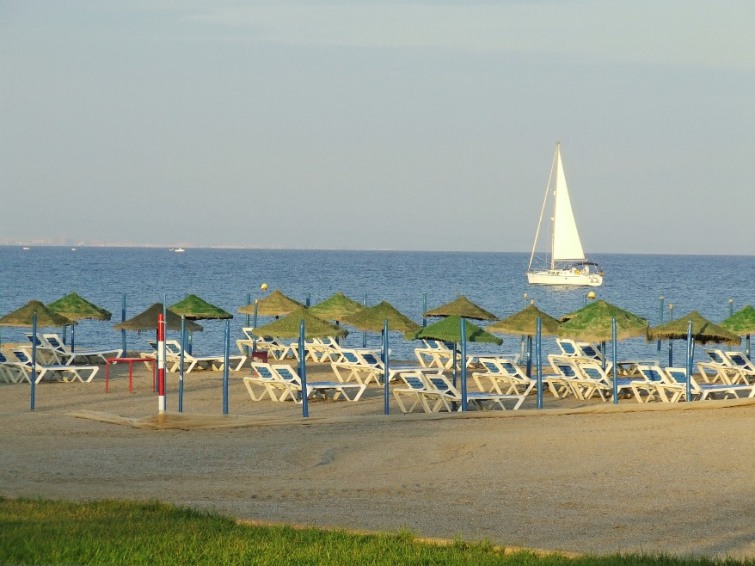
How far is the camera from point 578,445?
13.2 metres

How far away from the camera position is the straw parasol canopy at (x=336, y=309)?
23766 millimetres

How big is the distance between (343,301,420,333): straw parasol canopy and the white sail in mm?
46815

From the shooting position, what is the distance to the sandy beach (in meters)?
8.60

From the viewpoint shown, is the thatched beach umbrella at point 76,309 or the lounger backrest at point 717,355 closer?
the lounger backrest at point 717,355

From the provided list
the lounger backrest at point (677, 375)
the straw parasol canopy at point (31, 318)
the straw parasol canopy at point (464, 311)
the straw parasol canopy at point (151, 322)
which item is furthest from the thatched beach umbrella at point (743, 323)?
the straw parasol canopy at point (31, 318)

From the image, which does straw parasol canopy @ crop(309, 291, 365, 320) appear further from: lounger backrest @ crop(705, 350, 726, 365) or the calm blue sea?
the calm blue sea

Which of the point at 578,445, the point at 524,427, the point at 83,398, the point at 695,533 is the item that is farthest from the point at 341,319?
the point at 695,533

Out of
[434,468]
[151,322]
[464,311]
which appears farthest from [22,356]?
[434,468]

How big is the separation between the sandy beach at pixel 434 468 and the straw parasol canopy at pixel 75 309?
21.8ft

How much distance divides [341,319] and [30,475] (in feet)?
42.9

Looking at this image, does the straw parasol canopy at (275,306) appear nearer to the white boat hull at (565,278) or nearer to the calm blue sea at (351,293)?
the calm blue sea at (351,293)

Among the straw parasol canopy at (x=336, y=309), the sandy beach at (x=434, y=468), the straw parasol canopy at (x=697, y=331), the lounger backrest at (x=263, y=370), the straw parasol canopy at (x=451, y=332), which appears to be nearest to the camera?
the sandy beach at (x=434, y=468)

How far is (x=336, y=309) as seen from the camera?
940 inches

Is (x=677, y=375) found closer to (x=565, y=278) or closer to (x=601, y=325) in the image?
(x=601, y=325)
